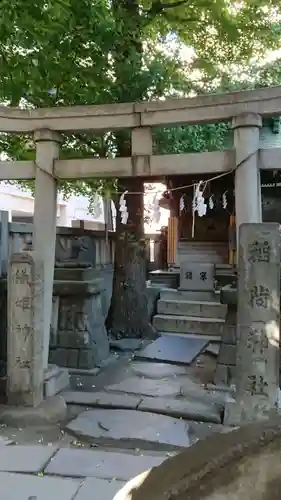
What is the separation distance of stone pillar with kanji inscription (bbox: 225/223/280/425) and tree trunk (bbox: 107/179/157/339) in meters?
4.96

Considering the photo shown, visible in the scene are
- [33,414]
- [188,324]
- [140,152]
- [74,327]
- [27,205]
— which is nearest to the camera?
[33,414]

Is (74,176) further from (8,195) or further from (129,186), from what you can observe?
(8,195)

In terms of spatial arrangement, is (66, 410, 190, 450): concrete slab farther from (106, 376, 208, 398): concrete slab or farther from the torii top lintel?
the torii top lintel

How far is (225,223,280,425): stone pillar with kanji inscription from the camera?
5004 mm

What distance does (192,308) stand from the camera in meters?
12.0

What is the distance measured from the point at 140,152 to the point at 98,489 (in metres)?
4.08

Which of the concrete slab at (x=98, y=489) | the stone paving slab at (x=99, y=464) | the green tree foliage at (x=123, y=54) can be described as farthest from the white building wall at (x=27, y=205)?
the concrete slab at (x=98, y=489)

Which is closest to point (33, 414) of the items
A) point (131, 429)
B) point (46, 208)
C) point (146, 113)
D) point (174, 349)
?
point (131, 429)

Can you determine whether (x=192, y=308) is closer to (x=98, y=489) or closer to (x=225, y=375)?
(x=225, y=375)

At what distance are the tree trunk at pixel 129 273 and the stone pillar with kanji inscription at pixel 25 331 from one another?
424 centimetres

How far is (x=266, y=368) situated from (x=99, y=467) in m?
2.10

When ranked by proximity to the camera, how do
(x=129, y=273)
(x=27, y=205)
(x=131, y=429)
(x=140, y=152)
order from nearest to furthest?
(x=131, y=429)
(x=140, y=152)
(x=129, y=273)
(x=27, y=205)

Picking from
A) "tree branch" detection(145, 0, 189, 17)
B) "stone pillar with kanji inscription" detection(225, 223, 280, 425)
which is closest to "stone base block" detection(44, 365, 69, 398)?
"stone pillar with kanji inscription" detection(225, 223, 280, 425)

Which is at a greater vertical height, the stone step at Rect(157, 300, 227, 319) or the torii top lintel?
the torii top lintel
